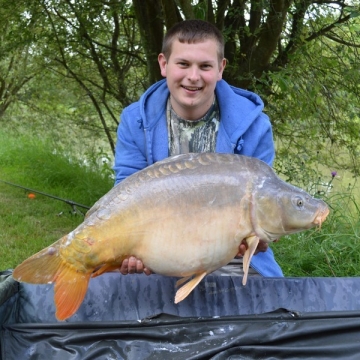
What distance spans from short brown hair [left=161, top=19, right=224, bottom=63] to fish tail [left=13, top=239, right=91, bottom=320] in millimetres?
704

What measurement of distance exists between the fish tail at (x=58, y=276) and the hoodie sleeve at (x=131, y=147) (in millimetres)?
526

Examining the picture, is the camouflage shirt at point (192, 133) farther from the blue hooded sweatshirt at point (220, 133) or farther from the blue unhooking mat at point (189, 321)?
the blue unhooking mat at point (189, 321)

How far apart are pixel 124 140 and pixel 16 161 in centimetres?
318

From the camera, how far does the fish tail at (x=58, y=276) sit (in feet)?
4.17

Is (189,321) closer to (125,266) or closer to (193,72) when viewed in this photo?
(125,266)

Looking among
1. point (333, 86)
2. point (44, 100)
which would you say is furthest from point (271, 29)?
point (44, 100)

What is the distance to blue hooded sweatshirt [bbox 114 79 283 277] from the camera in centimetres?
172

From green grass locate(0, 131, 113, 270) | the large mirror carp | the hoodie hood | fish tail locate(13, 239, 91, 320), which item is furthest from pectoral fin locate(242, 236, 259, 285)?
green grass locate(0, 131, 113, 270)

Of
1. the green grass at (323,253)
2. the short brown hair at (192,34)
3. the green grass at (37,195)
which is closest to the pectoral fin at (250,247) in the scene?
the short brown hair at (192,34)

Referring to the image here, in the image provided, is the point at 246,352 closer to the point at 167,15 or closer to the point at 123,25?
the point at 167,15

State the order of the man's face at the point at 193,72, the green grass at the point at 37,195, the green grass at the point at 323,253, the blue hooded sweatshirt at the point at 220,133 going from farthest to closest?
the green grass at the point at 37,195 < the green grass at the point at 323,253 < the blue hooded sweatshirt at the point at 220,133 < the man's face at the point at 193,72

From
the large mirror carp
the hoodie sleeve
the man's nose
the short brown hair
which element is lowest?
the large mirror carp

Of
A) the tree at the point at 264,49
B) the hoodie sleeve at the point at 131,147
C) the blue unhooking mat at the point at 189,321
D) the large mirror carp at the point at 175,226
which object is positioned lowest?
the blue unhooking mat at the point at 189,321

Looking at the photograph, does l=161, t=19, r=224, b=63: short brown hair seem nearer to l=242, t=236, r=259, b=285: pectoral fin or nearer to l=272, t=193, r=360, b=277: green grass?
l=242, t=236, r=259, b=285: pectoral fin
